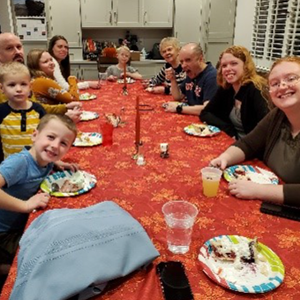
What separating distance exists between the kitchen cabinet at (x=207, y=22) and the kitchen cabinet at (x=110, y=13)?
74cm

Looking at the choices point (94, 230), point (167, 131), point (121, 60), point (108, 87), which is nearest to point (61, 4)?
point (121, 60)

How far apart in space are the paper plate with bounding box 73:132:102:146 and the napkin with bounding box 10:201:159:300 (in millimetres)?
957

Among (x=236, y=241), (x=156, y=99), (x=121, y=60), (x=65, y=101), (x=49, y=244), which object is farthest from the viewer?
(x=121, y=60)

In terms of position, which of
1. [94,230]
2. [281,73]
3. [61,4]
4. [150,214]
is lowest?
[150,214]

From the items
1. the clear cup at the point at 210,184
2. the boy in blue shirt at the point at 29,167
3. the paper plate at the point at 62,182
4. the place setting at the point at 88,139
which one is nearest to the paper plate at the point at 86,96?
the place setting at the point at 88,139

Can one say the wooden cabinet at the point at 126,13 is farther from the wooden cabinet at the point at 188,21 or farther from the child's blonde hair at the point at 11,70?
the child's blonde hair at the point at 11,70

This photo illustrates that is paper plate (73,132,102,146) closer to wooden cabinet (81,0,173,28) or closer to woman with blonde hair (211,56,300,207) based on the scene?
woman with blonde hair (211,56,300,207)

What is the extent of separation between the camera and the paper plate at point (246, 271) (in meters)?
0.88

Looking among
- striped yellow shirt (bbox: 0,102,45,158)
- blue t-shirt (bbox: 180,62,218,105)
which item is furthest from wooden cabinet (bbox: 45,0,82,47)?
striped yellow shirt (bbox: 0,102,45,158)

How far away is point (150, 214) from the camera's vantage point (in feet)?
4.08

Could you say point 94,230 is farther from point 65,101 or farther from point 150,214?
point 65,101

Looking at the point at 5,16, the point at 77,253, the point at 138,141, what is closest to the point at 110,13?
the point at 5,16

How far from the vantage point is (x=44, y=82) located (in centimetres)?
276

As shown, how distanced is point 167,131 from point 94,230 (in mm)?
1405
